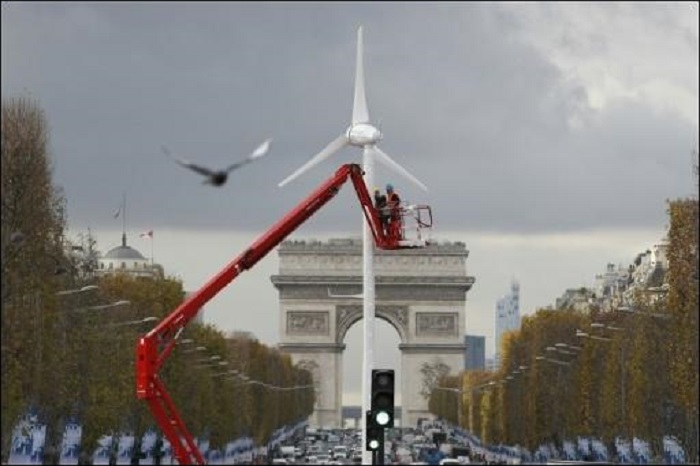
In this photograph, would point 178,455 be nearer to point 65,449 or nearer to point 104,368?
point 65,449

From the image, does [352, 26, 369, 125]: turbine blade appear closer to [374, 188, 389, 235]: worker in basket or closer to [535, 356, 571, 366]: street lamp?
[374, 188, 389, 235]: worker in basket

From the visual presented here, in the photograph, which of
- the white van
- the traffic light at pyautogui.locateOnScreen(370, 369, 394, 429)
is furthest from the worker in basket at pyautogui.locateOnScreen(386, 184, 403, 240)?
the white van

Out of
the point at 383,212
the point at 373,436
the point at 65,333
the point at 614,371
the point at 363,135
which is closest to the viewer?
the point at 373,436

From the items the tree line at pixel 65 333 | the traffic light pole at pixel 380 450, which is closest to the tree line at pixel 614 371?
the tree line at pixel 65 333

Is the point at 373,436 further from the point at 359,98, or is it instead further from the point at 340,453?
the point at 340,453

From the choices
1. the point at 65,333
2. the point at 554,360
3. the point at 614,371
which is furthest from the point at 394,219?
the point at 554,360

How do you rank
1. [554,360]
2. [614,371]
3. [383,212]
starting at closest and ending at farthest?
[383,212]
[614,371]
[554,360]
